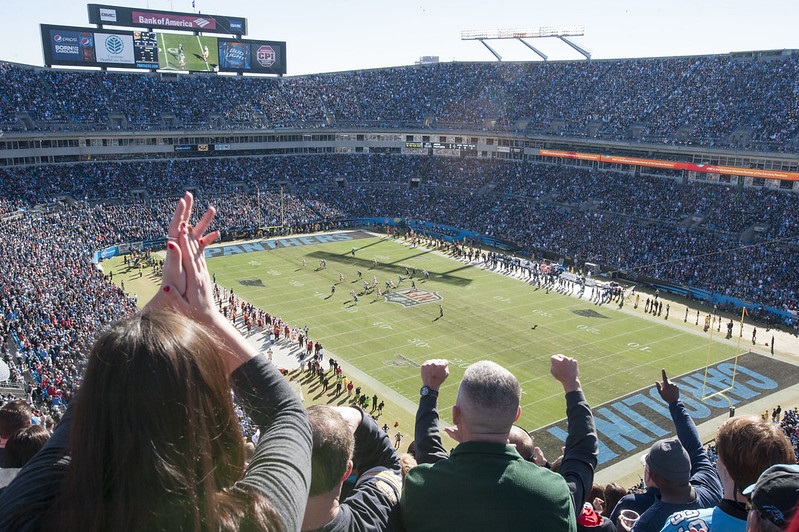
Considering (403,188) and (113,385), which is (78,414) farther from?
(403,188)

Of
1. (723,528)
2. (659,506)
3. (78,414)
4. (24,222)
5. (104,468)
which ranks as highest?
(78,414)

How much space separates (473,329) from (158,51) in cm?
4923

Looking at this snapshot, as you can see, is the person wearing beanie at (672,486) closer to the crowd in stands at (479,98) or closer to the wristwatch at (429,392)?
the wristwatch at (429,392)

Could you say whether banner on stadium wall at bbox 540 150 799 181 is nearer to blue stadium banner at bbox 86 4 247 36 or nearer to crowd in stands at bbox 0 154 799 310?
crowd in stands at bbox 0 154 799 310

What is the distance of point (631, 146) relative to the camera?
176ft

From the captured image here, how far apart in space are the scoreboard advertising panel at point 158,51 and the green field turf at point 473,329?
2959 centimetres

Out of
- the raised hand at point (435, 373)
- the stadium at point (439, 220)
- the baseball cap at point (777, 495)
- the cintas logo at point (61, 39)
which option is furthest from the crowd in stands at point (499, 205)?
the baseball cap at point (777, 495)

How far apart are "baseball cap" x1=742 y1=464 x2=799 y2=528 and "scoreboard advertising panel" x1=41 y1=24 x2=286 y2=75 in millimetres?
67843

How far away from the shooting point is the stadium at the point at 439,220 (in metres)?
26.6

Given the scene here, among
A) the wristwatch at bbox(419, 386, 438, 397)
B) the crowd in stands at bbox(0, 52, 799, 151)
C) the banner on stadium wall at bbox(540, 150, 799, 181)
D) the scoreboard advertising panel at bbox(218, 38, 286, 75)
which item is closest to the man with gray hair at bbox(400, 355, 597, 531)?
the wristwatch at bbox(419, 386, 438, 397)

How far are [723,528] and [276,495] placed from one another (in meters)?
2.98

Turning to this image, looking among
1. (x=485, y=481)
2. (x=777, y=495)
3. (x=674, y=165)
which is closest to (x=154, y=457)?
(x=485, y=481)

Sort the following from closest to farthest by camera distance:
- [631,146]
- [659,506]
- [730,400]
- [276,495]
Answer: [276,495], [659,506], [730,400], [631,146]

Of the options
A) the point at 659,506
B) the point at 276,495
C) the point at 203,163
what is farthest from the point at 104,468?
the point at 203,163
